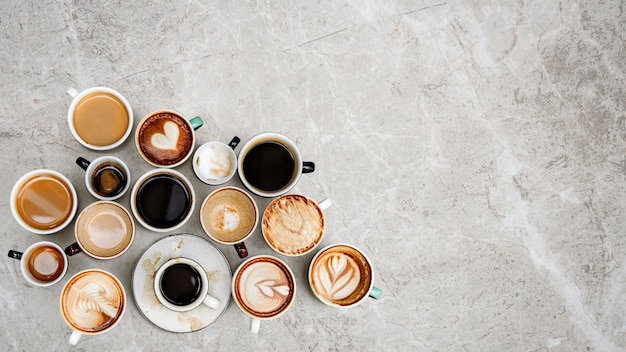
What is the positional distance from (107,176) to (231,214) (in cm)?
48

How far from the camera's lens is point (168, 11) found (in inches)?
66.7

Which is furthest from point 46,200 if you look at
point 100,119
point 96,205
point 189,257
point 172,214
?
point 189,257

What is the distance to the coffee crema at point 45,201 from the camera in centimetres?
153

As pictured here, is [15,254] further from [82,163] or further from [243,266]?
[243,266]

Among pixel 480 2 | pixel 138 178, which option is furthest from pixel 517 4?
pixel 138 178

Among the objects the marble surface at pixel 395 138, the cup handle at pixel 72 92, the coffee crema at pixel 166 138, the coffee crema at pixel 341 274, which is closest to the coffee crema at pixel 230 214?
the marble surface at pixel 395 138

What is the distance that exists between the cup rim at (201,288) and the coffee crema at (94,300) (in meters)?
0.12

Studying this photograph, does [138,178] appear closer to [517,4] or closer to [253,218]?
[253,218]

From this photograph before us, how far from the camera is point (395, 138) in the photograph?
1744 mm

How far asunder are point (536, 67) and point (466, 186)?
61cm

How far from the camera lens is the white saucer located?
1.56 meters

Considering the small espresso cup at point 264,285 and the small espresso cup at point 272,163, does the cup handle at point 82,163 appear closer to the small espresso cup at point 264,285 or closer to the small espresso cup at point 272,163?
the small espresso cup at point 272,163

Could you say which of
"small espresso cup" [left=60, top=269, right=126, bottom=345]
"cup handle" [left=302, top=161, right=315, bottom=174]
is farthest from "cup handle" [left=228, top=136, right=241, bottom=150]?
"small espresso cup" [left=60, top=269, right=126, bottom=345]

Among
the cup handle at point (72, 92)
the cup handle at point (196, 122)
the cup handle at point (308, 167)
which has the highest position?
the cup handle at point (308, 167)
